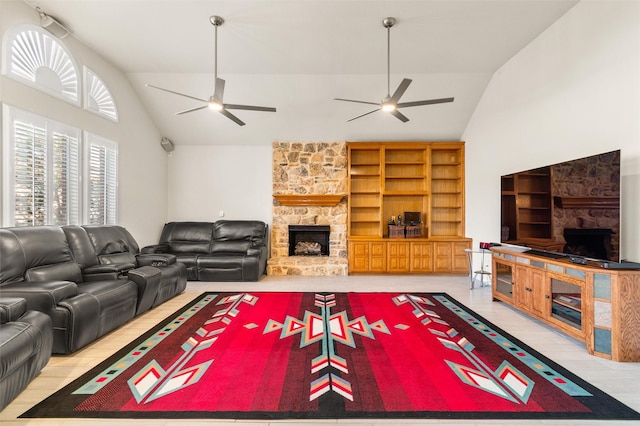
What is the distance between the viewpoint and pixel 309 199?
603 centimetres

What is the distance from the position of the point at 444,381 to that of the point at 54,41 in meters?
5.82

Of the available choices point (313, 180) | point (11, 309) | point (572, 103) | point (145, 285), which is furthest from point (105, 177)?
point (572, 103)

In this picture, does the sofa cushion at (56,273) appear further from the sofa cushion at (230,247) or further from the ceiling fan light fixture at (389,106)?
the ceiling fan light fixture at (389,106)

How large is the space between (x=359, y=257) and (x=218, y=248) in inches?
116

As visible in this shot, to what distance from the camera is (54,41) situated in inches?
Result: 141

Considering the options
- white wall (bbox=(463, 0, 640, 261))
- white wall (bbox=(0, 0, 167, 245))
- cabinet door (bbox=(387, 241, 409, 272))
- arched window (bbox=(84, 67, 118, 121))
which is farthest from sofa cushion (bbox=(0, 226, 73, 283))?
white wall (bbox=(463, 0, 640, 261))

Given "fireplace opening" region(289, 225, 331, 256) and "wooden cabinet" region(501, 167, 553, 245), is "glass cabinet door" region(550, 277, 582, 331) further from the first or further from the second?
Answer: "fireplace opening" region(289, 225, 331, 256)

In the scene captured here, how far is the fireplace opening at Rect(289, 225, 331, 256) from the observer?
6.18 meters

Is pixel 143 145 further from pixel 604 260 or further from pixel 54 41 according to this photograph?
pixel 604 260

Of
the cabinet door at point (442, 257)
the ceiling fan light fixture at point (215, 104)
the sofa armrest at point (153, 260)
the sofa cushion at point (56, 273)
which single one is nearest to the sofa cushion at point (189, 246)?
the sofa armrest at point (153, 260)

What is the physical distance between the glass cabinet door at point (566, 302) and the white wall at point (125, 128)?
243 inches

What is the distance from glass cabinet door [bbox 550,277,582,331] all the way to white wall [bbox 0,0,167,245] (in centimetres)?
617

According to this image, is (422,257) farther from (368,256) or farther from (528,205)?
(528,205)

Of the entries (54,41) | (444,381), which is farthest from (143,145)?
(444,381)
